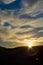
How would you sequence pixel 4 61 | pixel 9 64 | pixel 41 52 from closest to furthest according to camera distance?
1. pixel 9 64
2. pixel 4 61
3. pixel 41 52

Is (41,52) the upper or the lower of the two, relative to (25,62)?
upper

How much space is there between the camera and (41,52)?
47031 millimetres

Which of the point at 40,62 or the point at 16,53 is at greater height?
the point at 16,53

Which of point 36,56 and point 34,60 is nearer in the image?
point 34,60

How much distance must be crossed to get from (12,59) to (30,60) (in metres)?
4.73

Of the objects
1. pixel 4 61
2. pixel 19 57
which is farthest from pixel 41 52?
pixel 4 61

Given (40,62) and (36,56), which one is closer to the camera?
(40,62)

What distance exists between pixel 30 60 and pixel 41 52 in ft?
21.7

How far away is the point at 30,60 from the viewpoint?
4112 cm

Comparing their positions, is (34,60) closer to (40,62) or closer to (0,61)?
(40,62)

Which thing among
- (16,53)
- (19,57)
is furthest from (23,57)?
(16,53)

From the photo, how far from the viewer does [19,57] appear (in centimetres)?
4459

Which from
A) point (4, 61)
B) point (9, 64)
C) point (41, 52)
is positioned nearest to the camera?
point (9, 64)

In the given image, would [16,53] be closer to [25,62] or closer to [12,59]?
[12,59]
